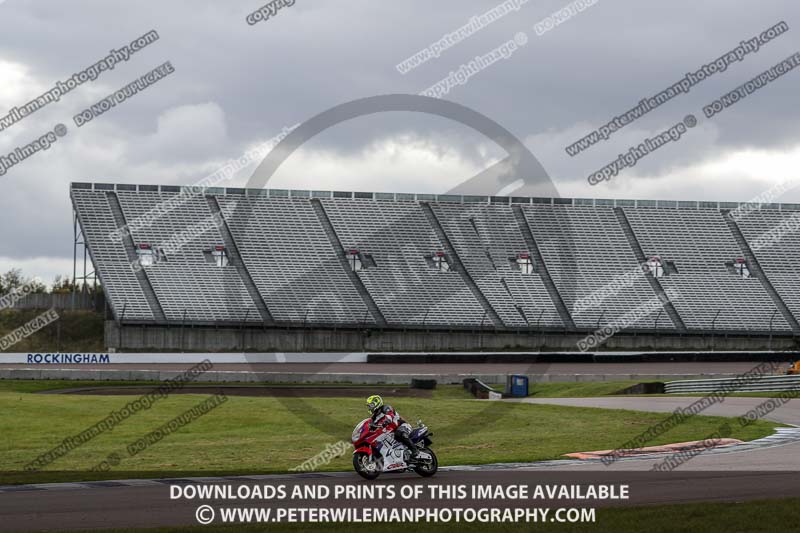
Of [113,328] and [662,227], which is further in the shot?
[662,227]

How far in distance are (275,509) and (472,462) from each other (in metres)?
8.10

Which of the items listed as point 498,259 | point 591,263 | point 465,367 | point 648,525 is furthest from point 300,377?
point 648,525

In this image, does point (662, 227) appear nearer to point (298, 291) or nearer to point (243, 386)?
point (298, 291)

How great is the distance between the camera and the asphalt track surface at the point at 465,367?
56869mm

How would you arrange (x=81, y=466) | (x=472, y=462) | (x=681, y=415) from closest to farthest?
(x=472, y=462)
(x=81, y=466)
(x=681, y=415)

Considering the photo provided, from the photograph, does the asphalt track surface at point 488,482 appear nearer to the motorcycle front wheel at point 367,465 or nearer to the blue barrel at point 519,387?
the motorcycle front wheel at point 367,465

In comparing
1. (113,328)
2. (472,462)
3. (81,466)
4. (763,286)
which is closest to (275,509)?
(472,462)

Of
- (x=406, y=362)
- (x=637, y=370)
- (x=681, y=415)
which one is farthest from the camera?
(x=406, y=362)

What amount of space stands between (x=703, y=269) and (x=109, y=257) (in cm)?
4272

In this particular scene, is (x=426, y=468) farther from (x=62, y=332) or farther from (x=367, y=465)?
(x=62, y=332)

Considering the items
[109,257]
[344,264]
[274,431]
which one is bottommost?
[274,431]

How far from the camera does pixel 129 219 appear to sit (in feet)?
236

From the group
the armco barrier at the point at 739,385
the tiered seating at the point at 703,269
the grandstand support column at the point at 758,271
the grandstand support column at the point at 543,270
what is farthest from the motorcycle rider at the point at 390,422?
the grandstand support column at the point at 758,271

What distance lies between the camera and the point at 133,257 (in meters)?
69.2
